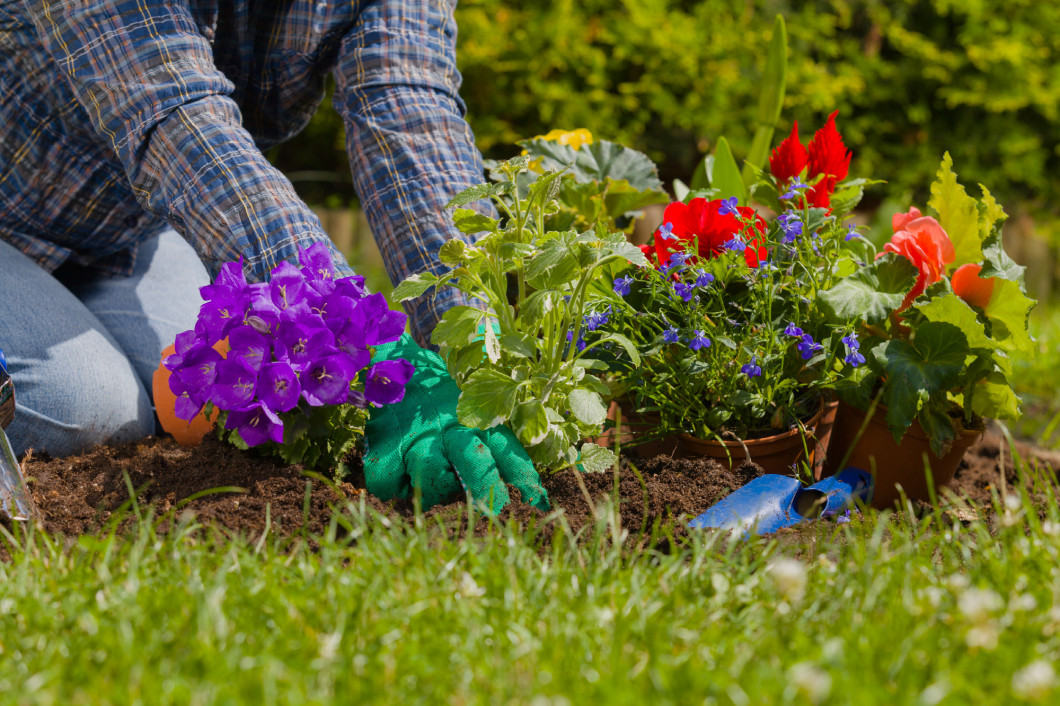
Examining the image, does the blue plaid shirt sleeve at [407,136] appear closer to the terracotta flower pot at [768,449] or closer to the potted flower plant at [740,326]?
the potted flower plant at [740,326]

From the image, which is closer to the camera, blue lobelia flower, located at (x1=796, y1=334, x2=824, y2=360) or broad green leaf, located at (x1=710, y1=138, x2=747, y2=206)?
blue lobelia flower, located at (x1=796, y1=334, x2=824, y2=360)

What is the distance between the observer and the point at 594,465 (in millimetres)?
1429

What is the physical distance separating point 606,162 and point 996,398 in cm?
106

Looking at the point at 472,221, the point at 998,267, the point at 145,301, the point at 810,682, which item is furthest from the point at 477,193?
the point at 145,301

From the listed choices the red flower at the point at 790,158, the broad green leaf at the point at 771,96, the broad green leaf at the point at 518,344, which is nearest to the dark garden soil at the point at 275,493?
the broad green leaf at the point at 518,344

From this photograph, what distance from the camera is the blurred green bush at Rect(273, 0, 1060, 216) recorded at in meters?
4.05

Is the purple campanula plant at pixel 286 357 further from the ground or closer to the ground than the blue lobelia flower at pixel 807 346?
further from the ground

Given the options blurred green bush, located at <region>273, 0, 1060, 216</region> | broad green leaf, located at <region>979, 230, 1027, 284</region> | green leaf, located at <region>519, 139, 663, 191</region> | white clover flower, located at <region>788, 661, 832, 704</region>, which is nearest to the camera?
white clover flower, located at <region>788, 661, 832, 704</region>

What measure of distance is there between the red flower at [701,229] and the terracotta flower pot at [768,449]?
0.35 meters

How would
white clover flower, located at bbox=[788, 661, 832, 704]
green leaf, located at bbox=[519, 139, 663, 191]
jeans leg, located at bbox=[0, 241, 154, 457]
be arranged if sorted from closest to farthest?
1. white clover flower, located at bbox=[788, 661, 832, 704]
2. jeans leg, located at bbox=[0, 241, 154, 457]
3. green leaf, located at bbox=[519, 139, 663, 191]

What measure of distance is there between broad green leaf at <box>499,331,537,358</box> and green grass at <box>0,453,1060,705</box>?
0.94ft

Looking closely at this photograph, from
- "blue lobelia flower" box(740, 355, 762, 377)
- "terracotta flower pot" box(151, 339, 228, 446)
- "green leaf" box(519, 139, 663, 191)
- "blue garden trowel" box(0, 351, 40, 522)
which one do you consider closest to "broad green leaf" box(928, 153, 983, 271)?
"blue lobelia flower" box(740, 355, 762, 377)

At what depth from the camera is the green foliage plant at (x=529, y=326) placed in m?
1.30

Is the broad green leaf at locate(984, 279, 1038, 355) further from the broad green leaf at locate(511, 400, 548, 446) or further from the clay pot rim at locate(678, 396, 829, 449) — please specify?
the broad green leaf at locate(511, 400, 548, 446)
